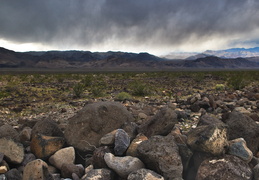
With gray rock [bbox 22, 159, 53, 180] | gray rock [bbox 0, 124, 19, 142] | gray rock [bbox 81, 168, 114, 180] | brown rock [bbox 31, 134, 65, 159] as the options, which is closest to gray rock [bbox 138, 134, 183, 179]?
gray rock [bbox 81, 168, 114, 180]

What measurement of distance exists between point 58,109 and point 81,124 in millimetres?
5973

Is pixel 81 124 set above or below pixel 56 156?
above

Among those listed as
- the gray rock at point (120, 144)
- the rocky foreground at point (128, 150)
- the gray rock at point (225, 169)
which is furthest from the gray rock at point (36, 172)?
the gray rock at point (225, 169)

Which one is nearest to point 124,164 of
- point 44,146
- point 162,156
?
point 162,156

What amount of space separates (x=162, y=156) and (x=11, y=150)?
3.43m

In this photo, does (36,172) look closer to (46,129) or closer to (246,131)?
(46,129)

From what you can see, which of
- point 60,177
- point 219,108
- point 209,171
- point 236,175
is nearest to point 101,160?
point 60,177

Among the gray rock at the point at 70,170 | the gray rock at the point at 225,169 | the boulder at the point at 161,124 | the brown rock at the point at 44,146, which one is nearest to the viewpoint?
the gray rock at the point at 225,169

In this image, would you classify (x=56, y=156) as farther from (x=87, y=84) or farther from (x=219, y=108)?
(x=87, y=84)

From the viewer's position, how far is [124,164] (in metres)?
4.07

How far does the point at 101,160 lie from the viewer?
4434 millimetres

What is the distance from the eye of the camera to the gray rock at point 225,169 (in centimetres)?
359

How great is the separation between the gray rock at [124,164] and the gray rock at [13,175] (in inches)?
73.0

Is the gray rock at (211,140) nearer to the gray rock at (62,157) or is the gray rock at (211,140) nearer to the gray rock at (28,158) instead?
the gray rock at (62,157)
